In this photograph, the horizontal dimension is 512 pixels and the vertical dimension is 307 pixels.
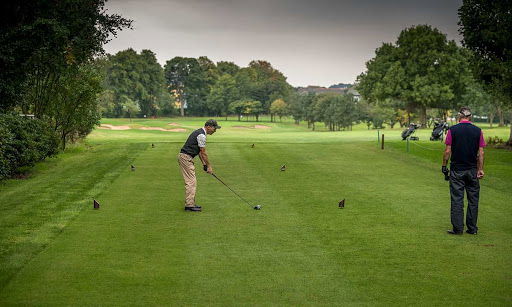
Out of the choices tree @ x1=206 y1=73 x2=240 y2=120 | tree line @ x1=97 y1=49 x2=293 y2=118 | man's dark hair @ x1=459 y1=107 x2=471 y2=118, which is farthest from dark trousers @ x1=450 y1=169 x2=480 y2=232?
tree @ x1=206 y1=73 x2=240 y2=120

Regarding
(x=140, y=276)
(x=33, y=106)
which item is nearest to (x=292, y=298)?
(x=140, y=276)

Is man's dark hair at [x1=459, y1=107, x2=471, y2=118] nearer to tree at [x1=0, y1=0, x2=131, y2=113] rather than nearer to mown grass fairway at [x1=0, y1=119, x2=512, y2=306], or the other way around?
mown grass fairway at [x1=0, y1=119, x2=512, y2=306]

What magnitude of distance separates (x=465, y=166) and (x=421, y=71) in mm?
67238

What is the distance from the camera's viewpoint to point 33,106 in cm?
3033

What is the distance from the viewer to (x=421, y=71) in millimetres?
75438

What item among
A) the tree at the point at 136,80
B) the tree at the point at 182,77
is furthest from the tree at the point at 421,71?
the tree at the point at 182,77

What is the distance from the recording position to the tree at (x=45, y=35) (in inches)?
853

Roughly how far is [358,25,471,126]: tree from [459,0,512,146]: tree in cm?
3806

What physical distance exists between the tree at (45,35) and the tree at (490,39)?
802 inches

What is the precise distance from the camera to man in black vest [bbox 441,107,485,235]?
11570 mm

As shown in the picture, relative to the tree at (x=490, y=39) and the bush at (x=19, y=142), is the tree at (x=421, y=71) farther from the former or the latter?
the bush at (x=19, y=142)

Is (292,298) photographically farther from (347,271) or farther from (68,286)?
(68,286)

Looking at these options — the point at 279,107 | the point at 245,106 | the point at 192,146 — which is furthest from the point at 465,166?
the point at 245,106

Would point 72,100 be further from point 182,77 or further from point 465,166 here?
point 182,77
